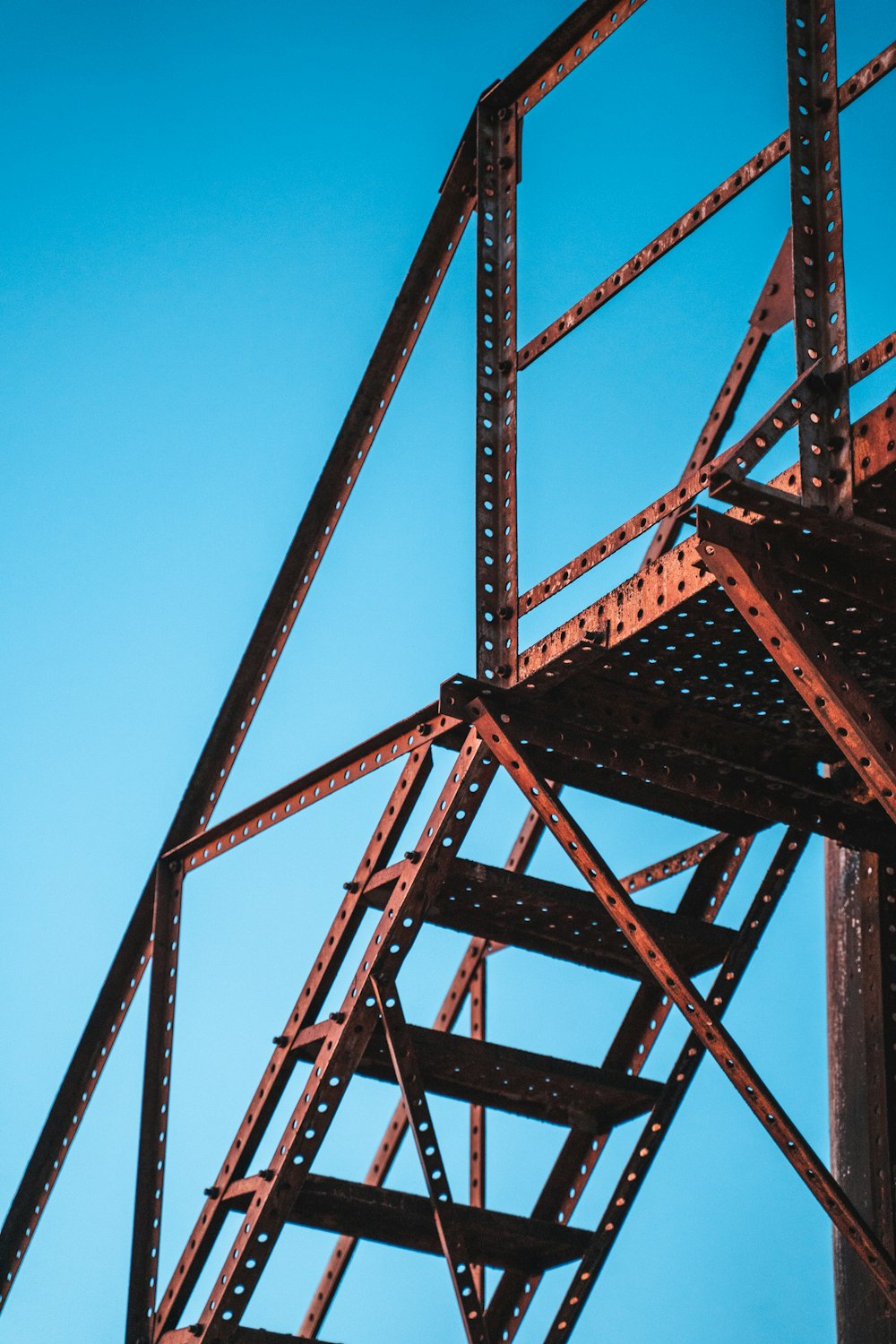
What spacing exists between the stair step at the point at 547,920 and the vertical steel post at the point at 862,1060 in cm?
84

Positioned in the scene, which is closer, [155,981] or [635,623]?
[635,623]

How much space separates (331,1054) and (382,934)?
2.16ft

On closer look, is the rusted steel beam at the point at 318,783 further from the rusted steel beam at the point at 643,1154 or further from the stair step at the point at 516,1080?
the rusted steel beam at the point at 643,1154

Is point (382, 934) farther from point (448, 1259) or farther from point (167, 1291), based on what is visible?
point (167, 1291)

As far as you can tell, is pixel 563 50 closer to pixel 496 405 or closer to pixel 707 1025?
pixel 496 405

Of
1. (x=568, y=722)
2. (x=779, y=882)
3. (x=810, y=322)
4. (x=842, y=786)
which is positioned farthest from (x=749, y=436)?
(x=779, y=882)

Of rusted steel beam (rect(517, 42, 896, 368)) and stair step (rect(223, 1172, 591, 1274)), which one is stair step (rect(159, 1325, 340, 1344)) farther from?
rusted steel beam (rect(517, 42, 896, 368))

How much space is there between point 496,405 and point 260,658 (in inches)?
114

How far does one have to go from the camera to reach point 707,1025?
835cm

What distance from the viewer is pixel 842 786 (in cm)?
973

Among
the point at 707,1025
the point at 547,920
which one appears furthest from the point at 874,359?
the point at 547,920

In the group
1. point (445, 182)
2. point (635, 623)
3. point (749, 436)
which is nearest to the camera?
point (749, 436)

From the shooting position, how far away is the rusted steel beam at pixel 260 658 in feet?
33.7

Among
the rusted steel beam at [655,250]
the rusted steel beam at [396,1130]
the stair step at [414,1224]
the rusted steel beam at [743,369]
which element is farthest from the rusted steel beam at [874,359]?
the rusted steel beam at [396,1130]
